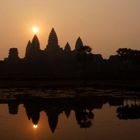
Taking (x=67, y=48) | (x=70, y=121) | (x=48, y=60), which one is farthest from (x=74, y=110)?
(x=67, y=48)

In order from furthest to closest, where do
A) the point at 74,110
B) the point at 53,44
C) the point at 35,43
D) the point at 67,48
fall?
the point at 35,43 → the point at 67,48 → the point at 53,44 → the point at 74,110

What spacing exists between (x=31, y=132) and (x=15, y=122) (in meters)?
4.69

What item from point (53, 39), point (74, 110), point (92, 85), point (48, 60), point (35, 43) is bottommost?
point (74, 110)

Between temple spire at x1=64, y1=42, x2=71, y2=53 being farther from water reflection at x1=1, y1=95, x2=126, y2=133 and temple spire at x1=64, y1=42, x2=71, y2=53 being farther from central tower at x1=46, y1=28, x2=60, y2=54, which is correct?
water reflection at x1=1, y1=95, x2=126, y2=133

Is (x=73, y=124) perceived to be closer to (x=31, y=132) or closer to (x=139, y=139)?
(x=31, y=132)

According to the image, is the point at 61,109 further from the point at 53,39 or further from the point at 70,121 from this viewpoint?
the point at 53,39

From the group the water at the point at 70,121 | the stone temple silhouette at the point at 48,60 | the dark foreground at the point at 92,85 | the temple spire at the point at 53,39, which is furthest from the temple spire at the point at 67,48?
the water at the point at 70,121

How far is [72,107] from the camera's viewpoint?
35.4m

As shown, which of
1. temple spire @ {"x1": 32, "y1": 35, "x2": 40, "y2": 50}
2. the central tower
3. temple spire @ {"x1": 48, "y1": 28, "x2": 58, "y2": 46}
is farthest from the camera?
temple spire @ {"x1": 32, "y1": 35, "x2": 40, "y2": 50}

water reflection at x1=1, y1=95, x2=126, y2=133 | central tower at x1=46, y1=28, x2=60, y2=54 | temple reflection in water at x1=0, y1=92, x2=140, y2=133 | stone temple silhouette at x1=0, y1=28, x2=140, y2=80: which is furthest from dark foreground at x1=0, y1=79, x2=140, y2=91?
central tower at x1=46, y1=28, x2=60, y2=54

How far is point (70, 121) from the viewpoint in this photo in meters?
27.4

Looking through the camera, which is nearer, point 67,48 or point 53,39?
point 67,48

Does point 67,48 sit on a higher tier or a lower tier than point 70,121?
higher

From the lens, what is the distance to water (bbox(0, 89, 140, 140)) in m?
21.5
